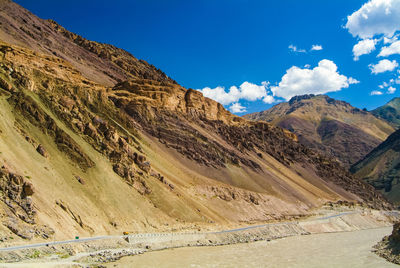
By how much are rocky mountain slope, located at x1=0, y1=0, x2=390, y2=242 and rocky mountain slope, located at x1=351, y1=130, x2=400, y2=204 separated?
39015 millimetres

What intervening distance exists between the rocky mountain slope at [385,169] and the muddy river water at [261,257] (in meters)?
111

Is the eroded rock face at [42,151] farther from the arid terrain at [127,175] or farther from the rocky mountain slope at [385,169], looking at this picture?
the rocky mountain slope at [385,169]

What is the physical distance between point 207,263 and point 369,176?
156 m

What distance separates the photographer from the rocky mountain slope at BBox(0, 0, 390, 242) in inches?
1297

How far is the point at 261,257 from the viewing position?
36.5 m

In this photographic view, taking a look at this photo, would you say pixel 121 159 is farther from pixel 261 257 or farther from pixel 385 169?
pixel 385 169

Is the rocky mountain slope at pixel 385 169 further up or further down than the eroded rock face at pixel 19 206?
further up

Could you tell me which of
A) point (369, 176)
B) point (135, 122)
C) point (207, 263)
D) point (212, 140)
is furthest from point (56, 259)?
point (369, 176)

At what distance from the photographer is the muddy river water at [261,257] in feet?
102

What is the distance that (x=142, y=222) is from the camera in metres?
39.9

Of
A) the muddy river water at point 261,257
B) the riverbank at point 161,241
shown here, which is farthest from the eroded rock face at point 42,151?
the muddy river water at point 261,257

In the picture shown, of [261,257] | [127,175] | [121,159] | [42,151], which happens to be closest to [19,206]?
[42,151]

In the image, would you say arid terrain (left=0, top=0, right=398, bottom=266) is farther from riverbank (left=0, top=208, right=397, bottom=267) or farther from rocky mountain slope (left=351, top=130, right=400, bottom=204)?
rocky mountain slope (left=351, top=130, right=400, bottom=204)

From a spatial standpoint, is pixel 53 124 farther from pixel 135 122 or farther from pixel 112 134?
pixel 135 122
